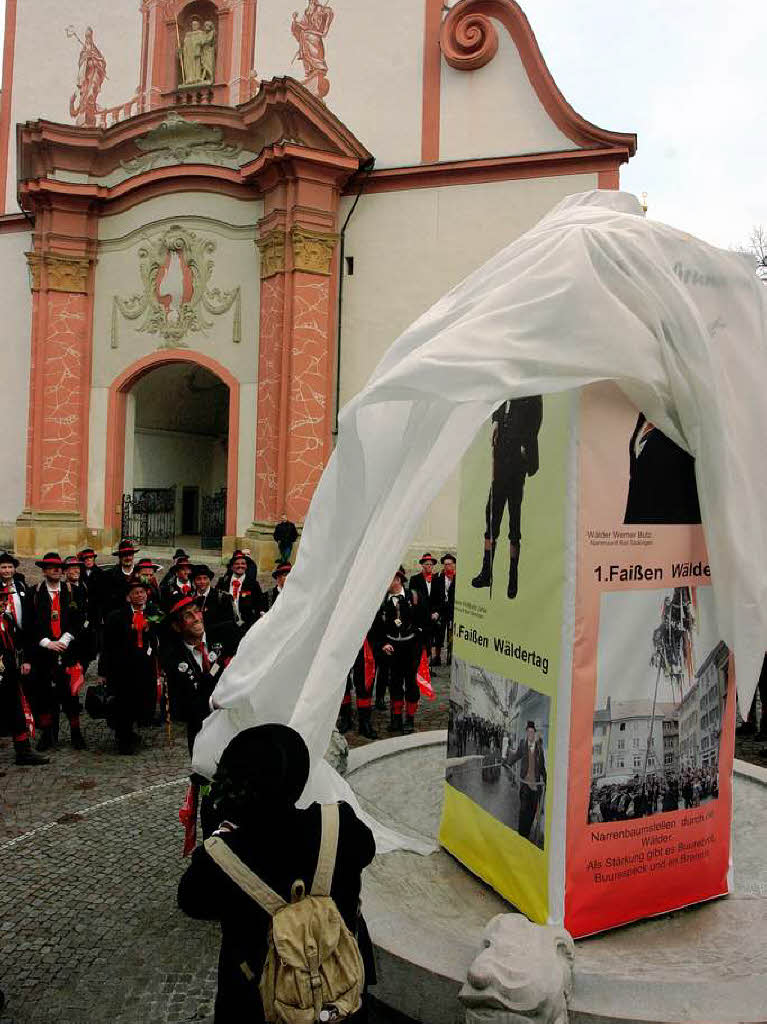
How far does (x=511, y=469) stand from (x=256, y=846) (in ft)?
7.67

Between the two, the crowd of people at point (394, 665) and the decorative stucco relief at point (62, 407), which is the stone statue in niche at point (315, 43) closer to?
the decorative stucco relief at point (62, 407)

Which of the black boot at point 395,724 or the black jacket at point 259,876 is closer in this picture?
the black jacket at point 259,876

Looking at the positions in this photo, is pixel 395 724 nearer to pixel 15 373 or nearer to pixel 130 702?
pixel 130 702

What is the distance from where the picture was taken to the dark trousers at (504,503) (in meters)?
4.00

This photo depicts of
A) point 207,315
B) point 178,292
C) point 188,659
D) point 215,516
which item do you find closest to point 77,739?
point 188,659

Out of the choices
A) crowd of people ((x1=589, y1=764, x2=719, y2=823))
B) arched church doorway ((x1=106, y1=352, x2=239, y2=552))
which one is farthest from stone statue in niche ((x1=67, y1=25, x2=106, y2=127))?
crowd of people ((x1=589, y1=764, x2=719, y2=823))

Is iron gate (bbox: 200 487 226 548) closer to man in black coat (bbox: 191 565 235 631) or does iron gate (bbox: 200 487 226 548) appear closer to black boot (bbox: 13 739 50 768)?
man in black coat (bbox: 191 565 235 631)

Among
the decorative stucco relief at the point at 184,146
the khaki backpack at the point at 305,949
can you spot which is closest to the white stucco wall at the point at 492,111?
the decorative stucco relief at the point at 184,146

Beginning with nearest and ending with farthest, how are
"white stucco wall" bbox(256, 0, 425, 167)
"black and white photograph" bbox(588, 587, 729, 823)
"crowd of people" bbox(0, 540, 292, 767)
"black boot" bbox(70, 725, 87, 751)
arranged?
"black and white photograph" bbox(588, 587, 729, 823)
"crowd of people" bbox(0, 540, 292, 767)
"black boot" bbox(70, 725, 87, 751)
"white stucco wall" bbox(256, 0, 425, 167)

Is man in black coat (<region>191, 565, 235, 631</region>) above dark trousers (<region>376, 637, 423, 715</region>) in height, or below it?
above

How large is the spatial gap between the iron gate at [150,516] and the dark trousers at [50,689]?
1287 cm

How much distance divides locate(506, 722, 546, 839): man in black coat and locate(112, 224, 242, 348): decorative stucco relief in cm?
1613

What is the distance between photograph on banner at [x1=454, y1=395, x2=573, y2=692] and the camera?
12.0 ft

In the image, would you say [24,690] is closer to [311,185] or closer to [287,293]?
[287,293]
